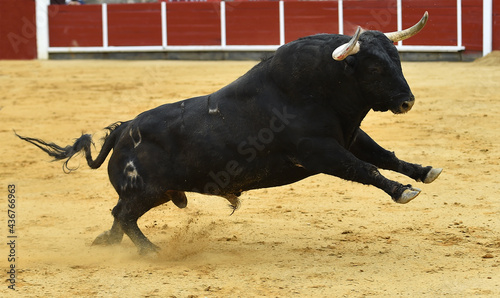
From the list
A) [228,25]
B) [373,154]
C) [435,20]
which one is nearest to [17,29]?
[228,25]

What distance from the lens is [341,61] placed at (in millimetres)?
4000

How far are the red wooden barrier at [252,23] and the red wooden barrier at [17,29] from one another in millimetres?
3834

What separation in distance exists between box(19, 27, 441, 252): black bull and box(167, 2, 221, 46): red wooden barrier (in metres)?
10.8

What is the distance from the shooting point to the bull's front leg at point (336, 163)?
3.88 metres

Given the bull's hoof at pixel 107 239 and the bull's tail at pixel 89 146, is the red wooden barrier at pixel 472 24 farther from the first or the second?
the bull's hoof at pixel 107 239

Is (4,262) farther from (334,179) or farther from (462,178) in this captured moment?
(462,178)

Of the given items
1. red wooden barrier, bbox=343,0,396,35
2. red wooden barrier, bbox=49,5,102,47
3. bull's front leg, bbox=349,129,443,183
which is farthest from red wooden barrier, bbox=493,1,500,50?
bull's front leg, bbox=349,129,443,183

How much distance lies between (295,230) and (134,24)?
11.3m

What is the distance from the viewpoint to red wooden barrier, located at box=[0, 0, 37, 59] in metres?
15.7

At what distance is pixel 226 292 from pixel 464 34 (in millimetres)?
10244

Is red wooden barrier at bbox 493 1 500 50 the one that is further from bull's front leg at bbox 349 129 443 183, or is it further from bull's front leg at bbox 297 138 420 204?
bull's front leg at bbox 297 138 420 204

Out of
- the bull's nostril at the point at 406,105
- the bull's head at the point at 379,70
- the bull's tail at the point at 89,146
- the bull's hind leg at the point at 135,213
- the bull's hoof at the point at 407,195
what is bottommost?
the bull's hind leg at the point at 135,213

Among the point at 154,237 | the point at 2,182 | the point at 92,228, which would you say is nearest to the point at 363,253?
the point at 154,237

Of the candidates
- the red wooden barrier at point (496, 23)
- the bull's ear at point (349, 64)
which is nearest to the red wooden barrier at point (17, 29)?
the red wooden barrier at point (496, 23)
